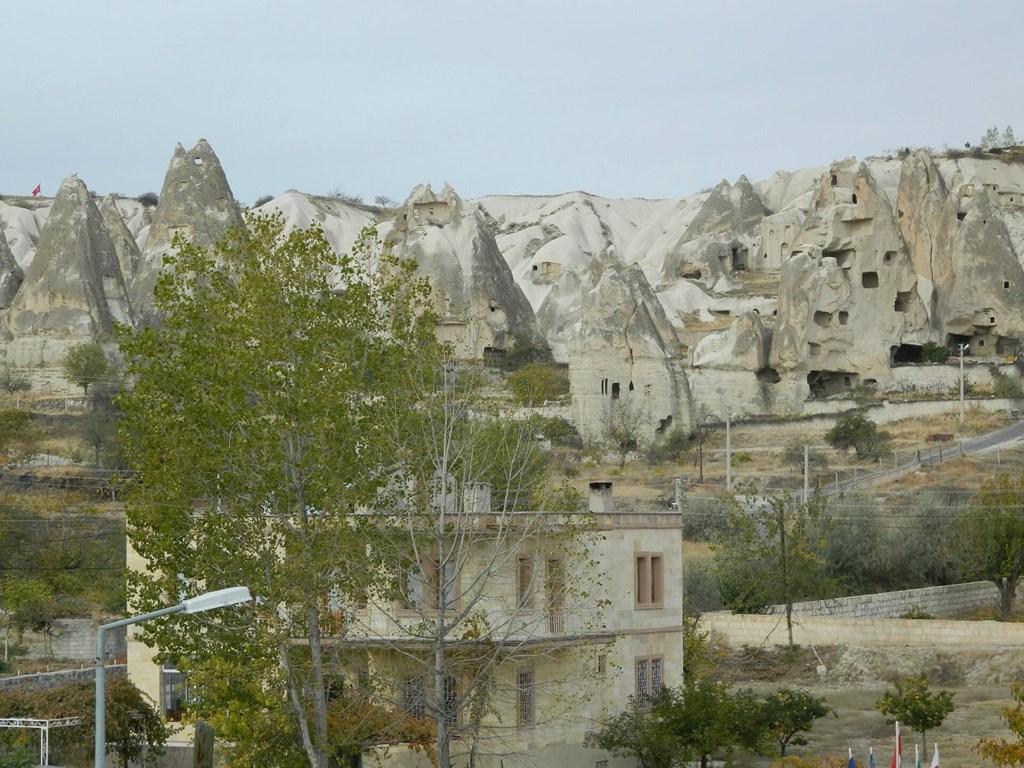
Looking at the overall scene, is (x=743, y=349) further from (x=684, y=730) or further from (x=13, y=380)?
A: (x=684, y=730)

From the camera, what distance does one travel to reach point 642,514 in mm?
30391

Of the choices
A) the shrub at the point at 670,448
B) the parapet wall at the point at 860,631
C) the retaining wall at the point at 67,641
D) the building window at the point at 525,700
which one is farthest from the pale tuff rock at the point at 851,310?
the building window at the point at 525,700

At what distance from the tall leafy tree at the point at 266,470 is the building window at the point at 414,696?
783 mm

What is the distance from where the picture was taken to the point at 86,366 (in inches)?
2756

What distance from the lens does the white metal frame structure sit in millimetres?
25130

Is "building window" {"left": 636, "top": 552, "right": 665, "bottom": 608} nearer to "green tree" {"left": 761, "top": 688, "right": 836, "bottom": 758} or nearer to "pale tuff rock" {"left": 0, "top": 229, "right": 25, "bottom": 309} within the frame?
"green tree" {"left": 761, "top": 688, "right": 836, "bottom": 758}

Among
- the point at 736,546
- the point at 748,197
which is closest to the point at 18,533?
the point at 736,546

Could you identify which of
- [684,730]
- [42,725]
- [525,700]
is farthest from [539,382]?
[42,725]

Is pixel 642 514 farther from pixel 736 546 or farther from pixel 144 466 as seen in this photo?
pixel 736 546

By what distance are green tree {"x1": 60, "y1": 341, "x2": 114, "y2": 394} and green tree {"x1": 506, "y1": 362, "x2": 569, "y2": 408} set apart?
586 inches

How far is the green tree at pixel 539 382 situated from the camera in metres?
66.4

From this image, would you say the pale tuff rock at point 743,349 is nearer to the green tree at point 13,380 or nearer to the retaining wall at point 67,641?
the green tree at point 13,380

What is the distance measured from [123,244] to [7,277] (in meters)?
Result: 9.19

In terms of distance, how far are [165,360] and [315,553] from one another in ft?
13.3
